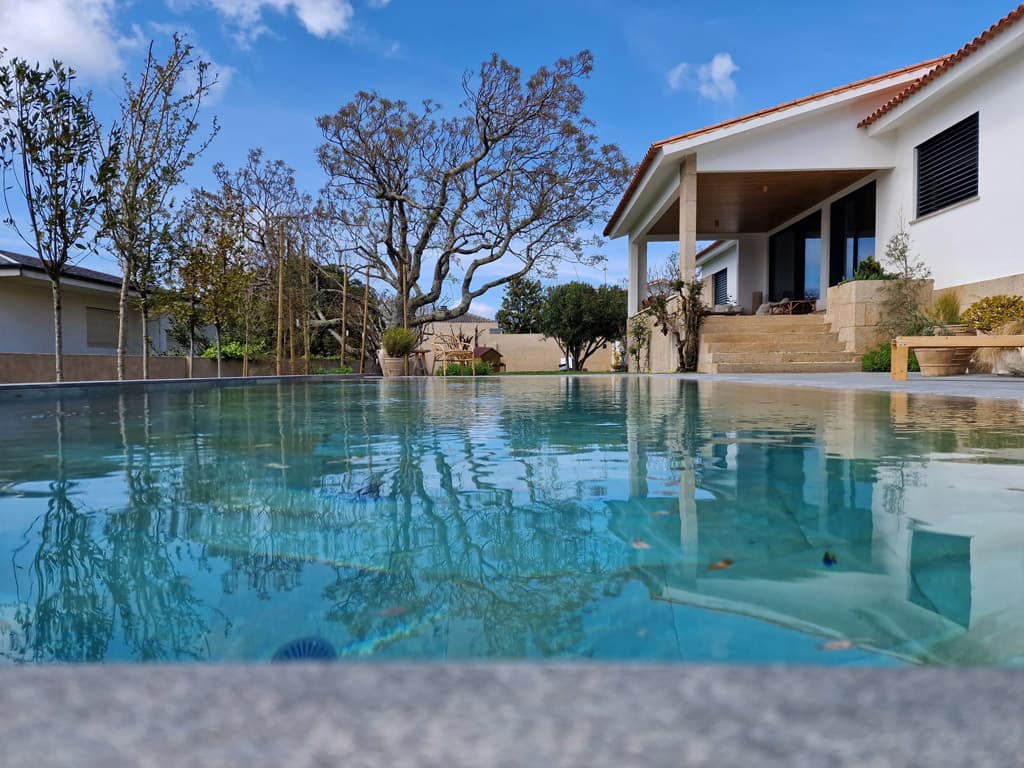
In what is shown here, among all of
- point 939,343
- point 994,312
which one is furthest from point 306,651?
point 994,312

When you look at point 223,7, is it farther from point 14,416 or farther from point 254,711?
point 254,711

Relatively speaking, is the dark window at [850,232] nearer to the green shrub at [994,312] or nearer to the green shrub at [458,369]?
the green shrub at [994,312]

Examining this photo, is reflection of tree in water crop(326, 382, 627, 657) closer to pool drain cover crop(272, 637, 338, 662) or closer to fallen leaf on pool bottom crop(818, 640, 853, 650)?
pool drain cover crop(272, 637, 338, 662)

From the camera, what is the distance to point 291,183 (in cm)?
1986

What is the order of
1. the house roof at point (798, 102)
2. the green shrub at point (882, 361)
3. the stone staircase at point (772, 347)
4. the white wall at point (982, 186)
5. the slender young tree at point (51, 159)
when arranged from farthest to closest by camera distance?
the house roof at point (798, 102)
the stone staircase at point (772, 347)
the green shrub at point (882, 361)
the white wall at point (982, 186)
the slender young tree at point (51, 159)

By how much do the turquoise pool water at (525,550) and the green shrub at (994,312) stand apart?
6.96 metres

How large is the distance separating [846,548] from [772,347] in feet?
38.3

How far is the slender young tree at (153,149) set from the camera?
10344 millimetres

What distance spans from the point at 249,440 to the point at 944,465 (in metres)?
3.13

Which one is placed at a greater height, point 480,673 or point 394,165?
point 394,165

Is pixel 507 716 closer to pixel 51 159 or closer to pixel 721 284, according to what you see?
pixel 51 159

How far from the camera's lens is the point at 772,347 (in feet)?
40.5

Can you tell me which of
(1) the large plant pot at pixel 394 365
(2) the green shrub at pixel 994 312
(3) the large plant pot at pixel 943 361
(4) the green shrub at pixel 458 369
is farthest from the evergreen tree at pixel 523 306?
(2) the green shrub at pixel 994 312

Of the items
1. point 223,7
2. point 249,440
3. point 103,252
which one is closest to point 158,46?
point 223,7
